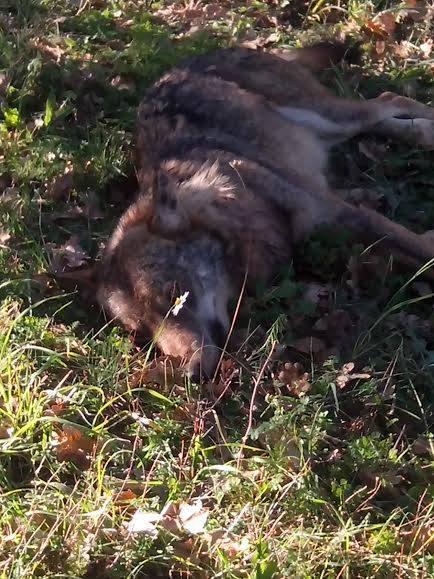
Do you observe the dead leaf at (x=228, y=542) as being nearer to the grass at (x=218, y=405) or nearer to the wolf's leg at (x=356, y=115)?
the grass at (x=218, y=405)

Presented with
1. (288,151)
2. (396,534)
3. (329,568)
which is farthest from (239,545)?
(288,151)

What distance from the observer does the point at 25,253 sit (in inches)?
193

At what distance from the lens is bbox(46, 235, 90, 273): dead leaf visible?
4.80m

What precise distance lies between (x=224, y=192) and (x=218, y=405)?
1.29 meters

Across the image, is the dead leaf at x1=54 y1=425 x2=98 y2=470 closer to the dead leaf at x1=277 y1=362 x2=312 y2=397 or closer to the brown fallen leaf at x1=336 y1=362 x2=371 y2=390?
the dead leaf at x1=277 y1=362 x2=312 y2=397

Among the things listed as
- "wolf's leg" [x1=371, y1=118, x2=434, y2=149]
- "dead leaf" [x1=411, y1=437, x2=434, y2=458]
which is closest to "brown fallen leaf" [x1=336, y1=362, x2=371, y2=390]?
"dead leaf" [x1=411, y1=437, x2=434, y2=458]

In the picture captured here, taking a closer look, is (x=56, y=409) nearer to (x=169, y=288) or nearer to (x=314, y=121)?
(x=169, y=288)

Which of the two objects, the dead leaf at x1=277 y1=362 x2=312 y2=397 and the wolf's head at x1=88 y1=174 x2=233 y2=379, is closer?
the dead leaf at x1=277 y1=362 x2=312 y2=397

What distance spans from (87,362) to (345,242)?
1629mm

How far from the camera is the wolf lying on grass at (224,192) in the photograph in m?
4.23

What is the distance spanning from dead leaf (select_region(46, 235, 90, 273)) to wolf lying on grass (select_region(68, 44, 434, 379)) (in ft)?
1.32

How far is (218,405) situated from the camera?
400cm

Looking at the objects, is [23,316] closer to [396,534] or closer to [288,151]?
[288,151]

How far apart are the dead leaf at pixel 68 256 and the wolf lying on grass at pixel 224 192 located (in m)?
0.40
